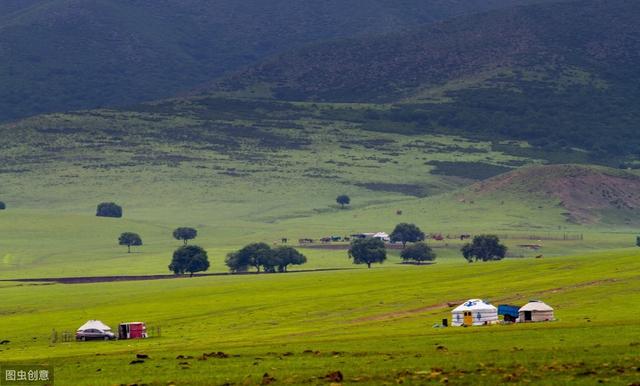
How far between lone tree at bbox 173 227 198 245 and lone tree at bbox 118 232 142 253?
24.6 ft

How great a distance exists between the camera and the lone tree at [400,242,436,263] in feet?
531

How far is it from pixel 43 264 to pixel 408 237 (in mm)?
46566

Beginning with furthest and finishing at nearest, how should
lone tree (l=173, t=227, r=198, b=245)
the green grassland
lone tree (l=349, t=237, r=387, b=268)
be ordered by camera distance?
lone tree (l=173, t=227, r=198, b=245) < lone tree (l=349, t=237, r=387, b=268) < the green grassland

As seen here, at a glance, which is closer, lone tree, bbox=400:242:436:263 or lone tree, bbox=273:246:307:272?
lone tree, bbox=273:246:307:272

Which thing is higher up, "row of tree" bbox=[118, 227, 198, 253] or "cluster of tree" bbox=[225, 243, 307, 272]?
"row of tree" bbox=[118, 227, 198, 253]

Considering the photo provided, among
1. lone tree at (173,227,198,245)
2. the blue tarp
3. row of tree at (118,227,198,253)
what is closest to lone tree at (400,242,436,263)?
row of tree at (118,227,198,253)

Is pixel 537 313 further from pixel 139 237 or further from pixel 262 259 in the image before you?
pixel 139 237

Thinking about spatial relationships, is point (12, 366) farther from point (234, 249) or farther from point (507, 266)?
point (234, 249)

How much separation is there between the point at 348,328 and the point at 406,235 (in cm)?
11821

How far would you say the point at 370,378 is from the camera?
139ft

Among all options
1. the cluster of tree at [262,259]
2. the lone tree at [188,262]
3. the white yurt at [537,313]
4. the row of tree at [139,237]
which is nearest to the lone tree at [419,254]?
the cluster of tree at [262,259]

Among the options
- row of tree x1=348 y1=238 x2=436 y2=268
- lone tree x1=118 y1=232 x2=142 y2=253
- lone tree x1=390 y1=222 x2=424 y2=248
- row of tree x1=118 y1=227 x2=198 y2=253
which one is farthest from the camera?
row of tree x1=118 y1=227 x2=198 y2=253

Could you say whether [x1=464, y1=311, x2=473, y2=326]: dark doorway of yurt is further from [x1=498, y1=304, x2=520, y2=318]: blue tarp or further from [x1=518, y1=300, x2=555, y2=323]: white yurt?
[x1=518, y1=300, x2=555, y2=323]: white yurt

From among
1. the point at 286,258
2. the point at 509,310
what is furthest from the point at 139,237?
the point at 509,310
